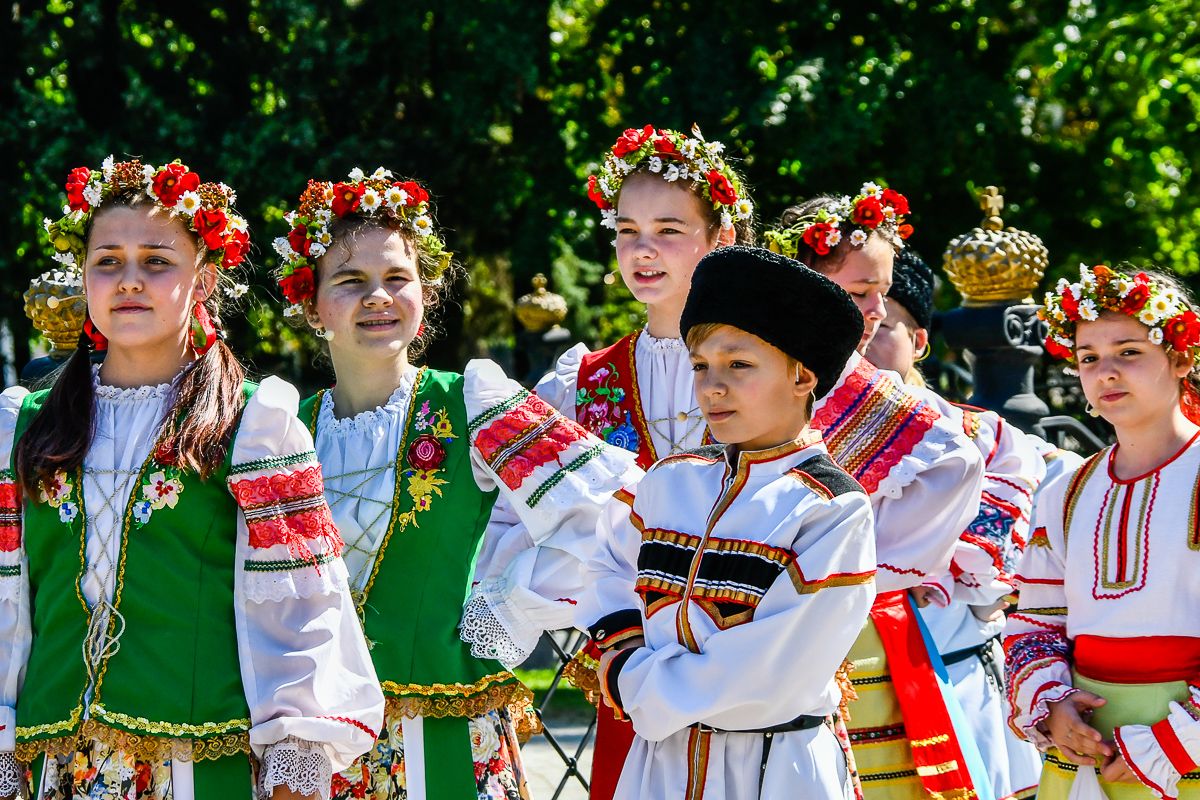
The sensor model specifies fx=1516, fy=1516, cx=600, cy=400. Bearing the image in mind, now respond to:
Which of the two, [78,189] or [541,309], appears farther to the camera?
[541,309]

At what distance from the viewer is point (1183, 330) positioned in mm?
3492

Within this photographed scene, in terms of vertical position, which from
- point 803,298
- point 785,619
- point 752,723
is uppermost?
point 803,298

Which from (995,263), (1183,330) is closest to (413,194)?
(1183,330)

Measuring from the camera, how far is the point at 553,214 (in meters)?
14.2

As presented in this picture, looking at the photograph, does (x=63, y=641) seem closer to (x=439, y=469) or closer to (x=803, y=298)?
(x=439, y=469)

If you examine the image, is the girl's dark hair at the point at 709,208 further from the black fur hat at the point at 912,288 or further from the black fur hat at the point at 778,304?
the black fur hat at the point at 912,288

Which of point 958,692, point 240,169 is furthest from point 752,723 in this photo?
point 240,169

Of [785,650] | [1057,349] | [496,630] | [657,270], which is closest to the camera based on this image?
[785,650]

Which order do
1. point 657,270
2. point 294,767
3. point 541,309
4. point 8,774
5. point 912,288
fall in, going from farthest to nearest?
point 541,309
point 912,288
point 657,270
point 8,774
point 294,767

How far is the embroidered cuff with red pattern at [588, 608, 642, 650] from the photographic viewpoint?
9.59 feet

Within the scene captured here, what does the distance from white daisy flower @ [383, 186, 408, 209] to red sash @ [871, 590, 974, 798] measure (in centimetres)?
155

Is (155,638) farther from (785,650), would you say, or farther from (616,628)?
(785,650)

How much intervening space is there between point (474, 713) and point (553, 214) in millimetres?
11157

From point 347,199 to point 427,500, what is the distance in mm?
779
